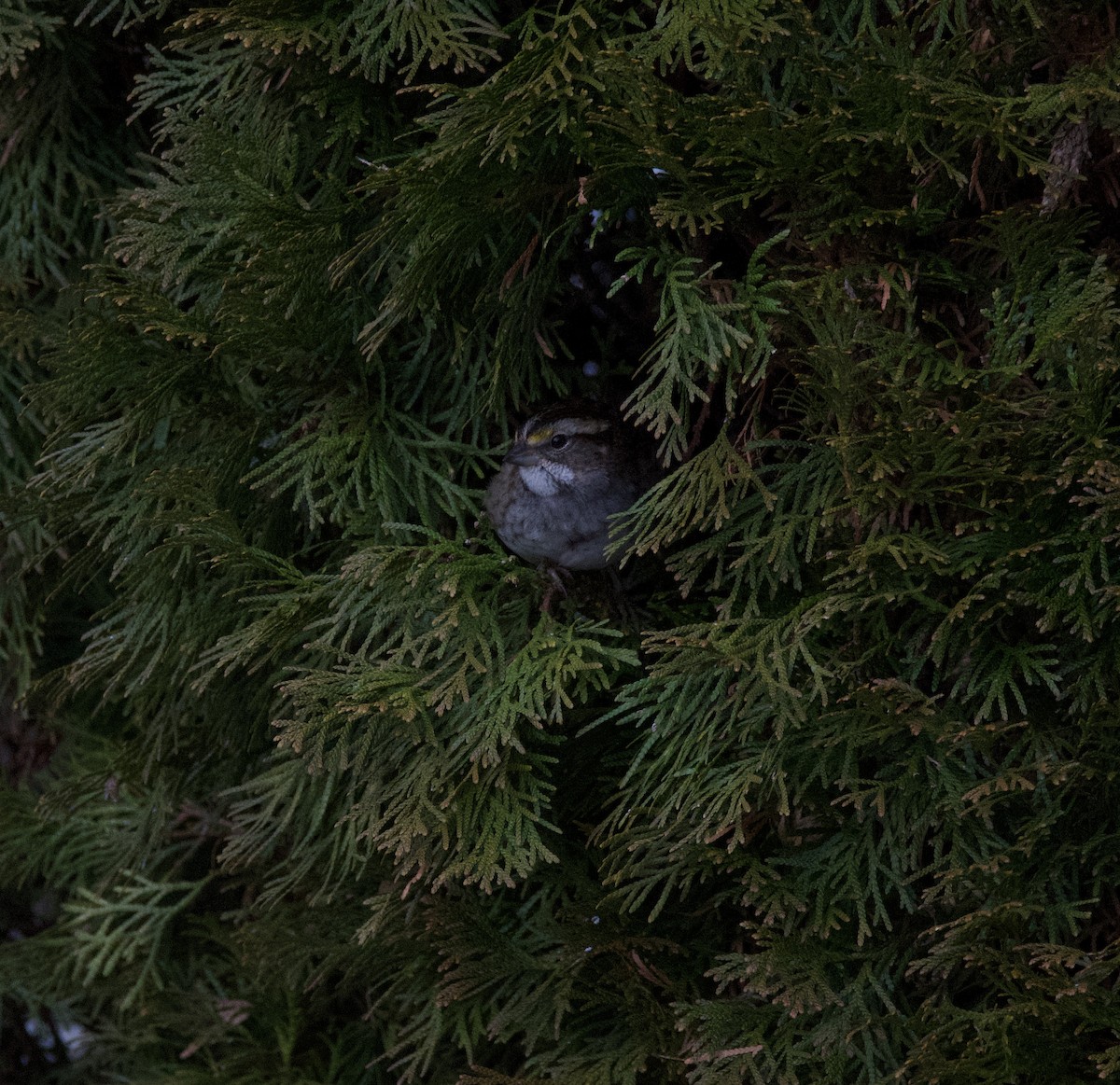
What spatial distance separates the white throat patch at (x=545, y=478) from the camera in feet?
8.32

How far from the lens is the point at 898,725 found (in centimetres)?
208

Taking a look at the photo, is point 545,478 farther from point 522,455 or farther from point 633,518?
point 633,518

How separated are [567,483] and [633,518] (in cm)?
20

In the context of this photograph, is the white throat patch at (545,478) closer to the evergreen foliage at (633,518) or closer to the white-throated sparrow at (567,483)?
the white-throated sparrow at (567,483)

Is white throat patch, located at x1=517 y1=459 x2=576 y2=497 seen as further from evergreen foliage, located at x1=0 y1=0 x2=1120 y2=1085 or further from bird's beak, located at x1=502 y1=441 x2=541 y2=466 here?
evergreen foliage, located at x1=0 y1=0 x2=1120 y2=1085

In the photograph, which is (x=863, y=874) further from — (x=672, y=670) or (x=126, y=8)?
(x=126, y=8)

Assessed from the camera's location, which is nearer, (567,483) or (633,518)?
(633,518)

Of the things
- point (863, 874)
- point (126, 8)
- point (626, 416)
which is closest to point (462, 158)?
point (626, 416)

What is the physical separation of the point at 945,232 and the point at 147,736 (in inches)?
78.5

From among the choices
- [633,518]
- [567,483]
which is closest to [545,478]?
[567,483]

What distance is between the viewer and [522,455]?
8.57ft

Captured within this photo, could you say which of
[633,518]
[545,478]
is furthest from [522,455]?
[633,518]

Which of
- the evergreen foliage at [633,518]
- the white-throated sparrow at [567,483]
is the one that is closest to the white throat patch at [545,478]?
the white-throated sparrow at [567,483]

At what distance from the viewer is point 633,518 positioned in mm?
2395
